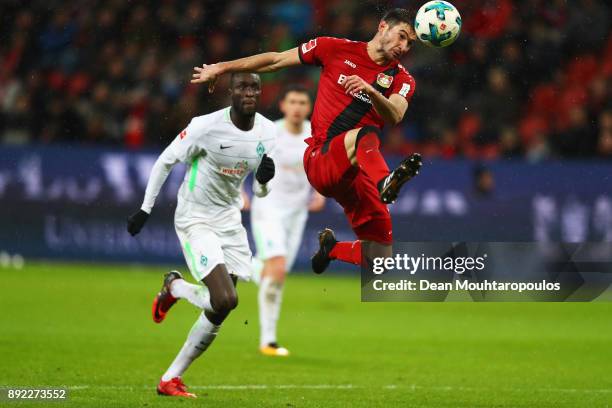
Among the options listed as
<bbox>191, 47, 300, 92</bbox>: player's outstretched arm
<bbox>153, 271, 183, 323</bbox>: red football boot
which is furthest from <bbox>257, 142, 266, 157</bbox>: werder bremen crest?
<bbox>153, 271, 183, 323</bbox>: red football boot

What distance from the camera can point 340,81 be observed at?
341 inches

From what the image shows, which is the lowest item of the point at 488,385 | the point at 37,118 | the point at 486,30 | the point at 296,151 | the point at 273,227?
the point at 488,385

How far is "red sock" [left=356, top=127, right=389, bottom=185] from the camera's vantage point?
825 cm

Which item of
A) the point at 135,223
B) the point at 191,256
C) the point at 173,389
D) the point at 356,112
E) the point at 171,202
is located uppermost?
the point at 171,202

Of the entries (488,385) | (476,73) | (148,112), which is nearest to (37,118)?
(148,112)

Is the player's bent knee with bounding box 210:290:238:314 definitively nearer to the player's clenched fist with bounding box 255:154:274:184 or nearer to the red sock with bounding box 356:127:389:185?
the player's clenched fist with bounding box 255:154:274:184

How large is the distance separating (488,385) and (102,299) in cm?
719

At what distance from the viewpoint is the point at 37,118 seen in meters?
18.8

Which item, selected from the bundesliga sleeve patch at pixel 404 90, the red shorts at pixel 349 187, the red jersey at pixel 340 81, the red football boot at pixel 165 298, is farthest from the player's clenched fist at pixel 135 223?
the bundesliga sleeve patch at pixel 404 90

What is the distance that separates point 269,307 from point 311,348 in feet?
3.37

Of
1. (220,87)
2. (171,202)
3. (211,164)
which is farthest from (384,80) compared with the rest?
(171,202)

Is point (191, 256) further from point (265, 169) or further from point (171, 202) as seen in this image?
point (171, 202)

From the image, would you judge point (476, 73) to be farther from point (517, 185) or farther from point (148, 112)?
point (148, 112)

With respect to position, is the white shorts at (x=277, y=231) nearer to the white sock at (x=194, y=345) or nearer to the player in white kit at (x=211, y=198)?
the player in white kit at (x=211, y=198)
